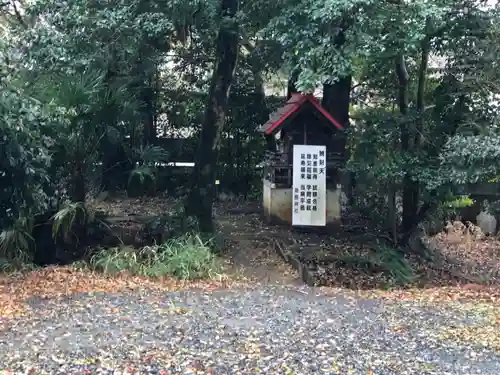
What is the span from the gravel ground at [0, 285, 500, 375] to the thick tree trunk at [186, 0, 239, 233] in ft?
10.7

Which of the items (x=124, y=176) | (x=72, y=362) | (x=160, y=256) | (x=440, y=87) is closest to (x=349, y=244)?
(x=440, y=87)

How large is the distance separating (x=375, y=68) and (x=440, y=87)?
58.8 inches

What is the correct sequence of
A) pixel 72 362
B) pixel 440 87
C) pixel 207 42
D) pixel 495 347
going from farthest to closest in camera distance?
pixel 207 42, pixel 440 87, pixel 495 347, pixel 72 362

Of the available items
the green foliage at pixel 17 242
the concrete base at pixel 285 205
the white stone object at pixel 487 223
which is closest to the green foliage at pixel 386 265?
the concrete base at pixel 285 205

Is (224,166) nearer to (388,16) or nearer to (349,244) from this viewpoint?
(349,244)

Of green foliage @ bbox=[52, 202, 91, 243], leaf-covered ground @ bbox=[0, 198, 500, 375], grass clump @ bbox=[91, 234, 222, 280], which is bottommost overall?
leaf-covered ground @ bbox=[0, 198, 500, 375]

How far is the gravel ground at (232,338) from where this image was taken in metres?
4.24

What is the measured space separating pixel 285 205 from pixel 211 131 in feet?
8.88

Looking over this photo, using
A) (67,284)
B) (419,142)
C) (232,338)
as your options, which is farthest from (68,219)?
(419,142)

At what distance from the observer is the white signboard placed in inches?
407

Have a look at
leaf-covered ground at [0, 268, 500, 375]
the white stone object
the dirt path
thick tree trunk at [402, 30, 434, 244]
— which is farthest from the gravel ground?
the white stone object

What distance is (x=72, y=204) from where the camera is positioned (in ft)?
28.3

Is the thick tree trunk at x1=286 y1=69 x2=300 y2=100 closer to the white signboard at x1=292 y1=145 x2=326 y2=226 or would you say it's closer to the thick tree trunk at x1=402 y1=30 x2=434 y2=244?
the white signboard at x1=292 y1=145 x2=326 y2=226

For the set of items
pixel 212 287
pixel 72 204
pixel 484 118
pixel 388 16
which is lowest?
pixel 212 287
